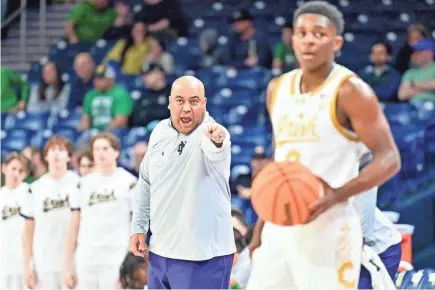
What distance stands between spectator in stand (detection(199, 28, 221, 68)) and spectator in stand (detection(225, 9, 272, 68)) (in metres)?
0.13

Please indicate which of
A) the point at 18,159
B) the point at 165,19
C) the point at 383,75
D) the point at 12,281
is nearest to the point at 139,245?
the point at 18,159

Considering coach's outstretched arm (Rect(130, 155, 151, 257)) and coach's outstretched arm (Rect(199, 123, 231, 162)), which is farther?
coach's outstretched arm (Rect(130, 155, 151, 257))

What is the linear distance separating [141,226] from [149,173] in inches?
10.8

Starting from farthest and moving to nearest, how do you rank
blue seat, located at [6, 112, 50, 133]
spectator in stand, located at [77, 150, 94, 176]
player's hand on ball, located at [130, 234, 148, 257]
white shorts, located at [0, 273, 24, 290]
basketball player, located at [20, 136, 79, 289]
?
blue seat, located at [6, 112, 50, 133] → spectator in stand, located at [77, 150, 94, 176] → white shorts, located at [0, 273, 24, 290] → basketball player, located at [20, 136, 79, 289] → player's hand on ball, located at [130, 234, 148, 257]

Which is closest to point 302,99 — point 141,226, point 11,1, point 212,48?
point 141,226

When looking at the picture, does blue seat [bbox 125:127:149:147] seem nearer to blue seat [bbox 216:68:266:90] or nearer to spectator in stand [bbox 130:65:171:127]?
spectator in stand [bbox 130:65:171:127]

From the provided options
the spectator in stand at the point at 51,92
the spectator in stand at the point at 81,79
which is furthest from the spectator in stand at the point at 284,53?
the spectator in stand at the point at 51,92

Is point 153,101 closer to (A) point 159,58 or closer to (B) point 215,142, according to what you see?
(A) point 159,58

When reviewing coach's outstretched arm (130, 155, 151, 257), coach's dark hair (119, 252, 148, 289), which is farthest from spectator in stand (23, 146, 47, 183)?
coach's outstretched arm (130, 155, 151, 257)

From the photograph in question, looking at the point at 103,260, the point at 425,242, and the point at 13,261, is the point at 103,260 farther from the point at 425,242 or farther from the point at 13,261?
the point at 425,242

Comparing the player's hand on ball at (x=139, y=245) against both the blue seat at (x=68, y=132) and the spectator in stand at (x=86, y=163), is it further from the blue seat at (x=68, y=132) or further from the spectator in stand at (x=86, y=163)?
the blue seat at (x=68, y=132)

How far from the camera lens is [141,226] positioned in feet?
15.3

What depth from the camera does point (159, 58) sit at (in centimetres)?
1048

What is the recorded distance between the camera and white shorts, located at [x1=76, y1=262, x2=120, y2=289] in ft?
22.5
